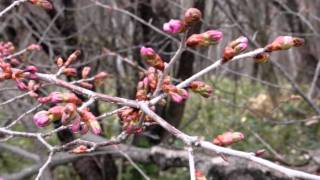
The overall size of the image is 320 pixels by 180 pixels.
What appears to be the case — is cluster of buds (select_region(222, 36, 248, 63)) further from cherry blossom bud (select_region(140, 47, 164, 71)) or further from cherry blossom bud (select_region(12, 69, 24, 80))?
cherry blossom bud (select_region(12, 69, 24, 80))

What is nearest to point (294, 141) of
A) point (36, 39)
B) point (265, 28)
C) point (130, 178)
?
point (265, 28)

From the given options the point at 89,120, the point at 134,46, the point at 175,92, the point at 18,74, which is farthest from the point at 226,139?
the point at 134,46

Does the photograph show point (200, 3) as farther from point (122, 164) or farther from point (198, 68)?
point (122, 164)

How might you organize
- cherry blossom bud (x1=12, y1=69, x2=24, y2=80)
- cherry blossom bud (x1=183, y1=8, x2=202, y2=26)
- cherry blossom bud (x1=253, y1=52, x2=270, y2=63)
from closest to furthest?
cherry blossom bud (x1=183, y1=8, x2=202, y2=26) → cherry blossom bud (x1=253, y1=52, x2=270, y2=63) → cherry blossom bud (x1=12, y1=69, x2=24, y2=80)

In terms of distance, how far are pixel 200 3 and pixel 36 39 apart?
137cm

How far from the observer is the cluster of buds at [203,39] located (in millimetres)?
1074

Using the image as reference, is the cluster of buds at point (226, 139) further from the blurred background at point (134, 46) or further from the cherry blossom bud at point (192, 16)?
the blurred background at point (134, 46)

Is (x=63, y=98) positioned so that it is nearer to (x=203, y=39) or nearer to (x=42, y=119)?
(x=42, y=119)

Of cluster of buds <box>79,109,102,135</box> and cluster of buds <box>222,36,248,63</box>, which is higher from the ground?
cluster of buds <box>222,36,248,63</box>

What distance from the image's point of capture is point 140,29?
4.61 metres

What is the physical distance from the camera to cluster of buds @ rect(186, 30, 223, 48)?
1074mm

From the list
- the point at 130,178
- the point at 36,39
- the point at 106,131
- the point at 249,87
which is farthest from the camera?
the point at 249,87

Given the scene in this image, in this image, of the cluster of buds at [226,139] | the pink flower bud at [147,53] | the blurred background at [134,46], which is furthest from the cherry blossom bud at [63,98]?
the blurred background at [134,46]

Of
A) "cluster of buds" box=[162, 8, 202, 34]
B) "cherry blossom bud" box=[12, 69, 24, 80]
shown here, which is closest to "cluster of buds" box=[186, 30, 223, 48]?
"cluster of buds" box=[162, 8, 202, 34]
